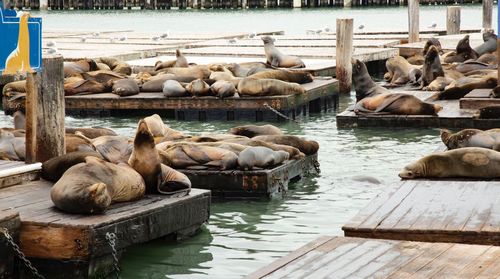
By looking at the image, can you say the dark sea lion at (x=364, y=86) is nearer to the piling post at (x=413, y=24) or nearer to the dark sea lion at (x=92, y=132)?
the dark sea lion at (x=92, y=132)

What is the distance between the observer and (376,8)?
65250 millimetres

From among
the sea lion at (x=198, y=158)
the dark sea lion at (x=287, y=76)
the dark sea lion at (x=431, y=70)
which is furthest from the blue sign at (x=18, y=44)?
the dark sea lion at (x=431, y=70)

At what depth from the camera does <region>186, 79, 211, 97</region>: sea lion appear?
13812mm

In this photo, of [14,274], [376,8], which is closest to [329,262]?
[14,274]

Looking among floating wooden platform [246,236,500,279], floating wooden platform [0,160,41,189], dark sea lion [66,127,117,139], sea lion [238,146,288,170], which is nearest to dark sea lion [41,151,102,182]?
floating wooden platform [0,160,41,189]

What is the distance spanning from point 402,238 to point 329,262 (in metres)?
0.79

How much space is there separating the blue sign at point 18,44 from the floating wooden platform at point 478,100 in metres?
5.90

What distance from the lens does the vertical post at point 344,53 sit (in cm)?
1617

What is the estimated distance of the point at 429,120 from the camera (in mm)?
12055

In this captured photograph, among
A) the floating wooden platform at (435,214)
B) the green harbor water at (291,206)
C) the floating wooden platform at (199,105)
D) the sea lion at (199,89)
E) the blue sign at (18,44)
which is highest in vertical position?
the blue sign at (18,44)

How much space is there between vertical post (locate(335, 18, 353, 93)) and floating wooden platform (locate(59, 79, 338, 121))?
1572 mm

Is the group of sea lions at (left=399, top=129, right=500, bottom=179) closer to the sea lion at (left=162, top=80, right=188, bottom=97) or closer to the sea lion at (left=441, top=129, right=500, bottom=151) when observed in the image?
the sea lion at (left=441, top=129, right=500, bottom=151)

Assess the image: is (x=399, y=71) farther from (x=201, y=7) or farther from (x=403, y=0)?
(x=201, y=7)

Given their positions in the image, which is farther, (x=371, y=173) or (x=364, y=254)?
(x=371, y=173)
